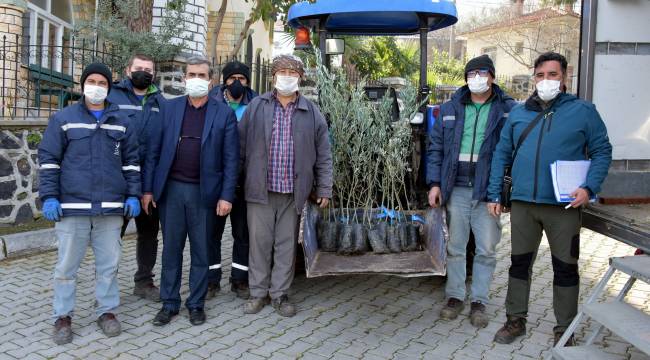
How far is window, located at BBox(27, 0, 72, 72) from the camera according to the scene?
984cm

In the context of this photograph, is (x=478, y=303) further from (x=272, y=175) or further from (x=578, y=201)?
(x=272, y=175)

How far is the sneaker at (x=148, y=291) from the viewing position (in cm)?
500

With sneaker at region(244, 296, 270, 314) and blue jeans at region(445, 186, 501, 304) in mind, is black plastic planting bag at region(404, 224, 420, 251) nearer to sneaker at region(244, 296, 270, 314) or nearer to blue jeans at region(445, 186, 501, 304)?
blue jeans at region(445, 186, 501, 304)

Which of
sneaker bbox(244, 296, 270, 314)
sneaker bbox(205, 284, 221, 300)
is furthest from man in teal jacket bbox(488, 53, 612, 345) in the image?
sneaker bbox(205, 284, 221, 300)

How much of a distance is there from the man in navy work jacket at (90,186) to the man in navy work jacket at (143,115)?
9.4 inches

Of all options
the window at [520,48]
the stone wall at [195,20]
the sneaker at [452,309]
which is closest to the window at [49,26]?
the stone wall at [195,20]

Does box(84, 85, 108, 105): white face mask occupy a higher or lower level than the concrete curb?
higher

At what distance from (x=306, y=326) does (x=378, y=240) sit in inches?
32.8

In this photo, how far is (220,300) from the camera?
5090 millimetres

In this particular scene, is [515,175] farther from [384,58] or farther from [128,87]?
[384,58]

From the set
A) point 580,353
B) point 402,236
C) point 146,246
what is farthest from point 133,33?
point 580,353

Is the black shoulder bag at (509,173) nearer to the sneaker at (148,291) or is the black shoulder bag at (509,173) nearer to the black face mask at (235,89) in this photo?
the black face mask at (235,89)

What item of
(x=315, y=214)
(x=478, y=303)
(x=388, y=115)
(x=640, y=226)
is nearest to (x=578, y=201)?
(x=640, y=226)

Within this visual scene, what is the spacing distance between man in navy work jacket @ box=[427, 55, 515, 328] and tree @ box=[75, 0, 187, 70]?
4.87m
